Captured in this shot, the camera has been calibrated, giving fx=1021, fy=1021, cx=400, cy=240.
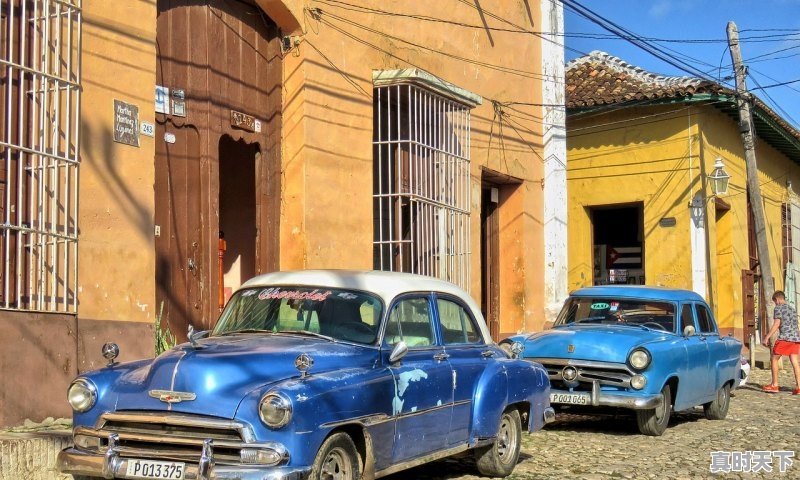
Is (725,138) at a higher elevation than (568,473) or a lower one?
higher

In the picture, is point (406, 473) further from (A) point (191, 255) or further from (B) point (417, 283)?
(A) point (191, 255)

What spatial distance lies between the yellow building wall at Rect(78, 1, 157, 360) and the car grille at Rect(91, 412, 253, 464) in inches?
124

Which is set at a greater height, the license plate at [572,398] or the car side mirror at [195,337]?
the car side mirror at [195,337]

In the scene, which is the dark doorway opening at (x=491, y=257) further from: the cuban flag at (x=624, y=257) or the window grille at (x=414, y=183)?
the cuban flag at (x=624, y=257)

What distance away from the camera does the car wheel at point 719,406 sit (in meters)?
11.8

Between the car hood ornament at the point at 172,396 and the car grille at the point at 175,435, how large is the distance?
0.09 metres

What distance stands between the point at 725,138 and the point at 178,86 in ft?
50.2

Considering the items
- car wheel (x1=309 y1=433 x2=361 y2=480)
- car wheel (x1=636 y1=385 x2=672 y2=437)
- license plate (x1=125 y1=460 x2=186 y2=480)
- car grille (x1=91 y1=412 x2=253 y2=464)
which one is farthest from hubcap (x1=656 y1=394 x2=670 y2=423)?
license plate (x1=125 y1=460 x2=186 y2=480)

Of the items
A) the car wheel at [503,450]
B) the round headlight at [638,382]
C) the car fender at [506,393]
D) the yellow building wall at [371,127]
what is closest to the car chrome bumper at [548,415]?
the car fender at [506,393]

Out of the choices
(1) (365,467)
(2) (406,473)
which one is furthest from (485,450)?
(1) (365,467)

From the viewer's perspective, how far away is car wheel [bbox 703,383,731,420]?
11.8 metres

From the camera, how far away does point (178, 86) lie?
10438 millimetres

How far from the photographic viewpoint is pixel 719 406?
11.9 m

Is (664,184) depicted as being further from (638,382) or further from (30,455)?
(30,455)
